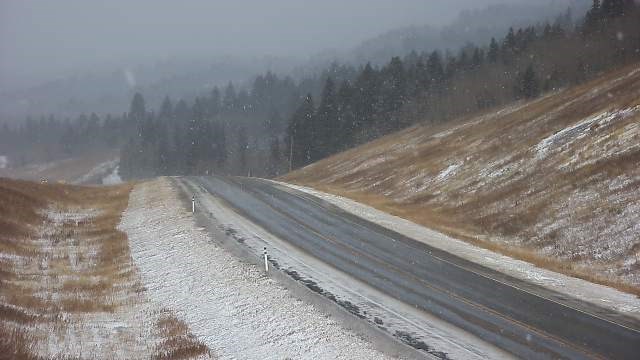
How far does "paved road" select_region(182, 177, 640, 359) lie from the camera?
14.4 m

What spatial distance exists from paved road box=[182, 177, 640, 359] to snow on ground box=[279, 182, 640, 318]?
75 cm

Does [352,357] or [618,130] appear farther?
[618,130]

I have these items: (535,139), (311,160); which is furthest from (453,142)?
(311,160)

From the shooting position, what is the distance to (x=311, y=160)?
105 metres

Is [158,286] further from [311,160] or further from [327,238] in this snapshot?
[311,160]

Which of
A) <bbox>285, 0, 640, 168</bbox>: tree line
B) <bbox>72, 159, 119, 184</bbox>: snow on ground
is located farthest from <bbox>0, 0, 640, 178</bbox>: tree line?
<bbox>72, 159, 119, 184</bbox>: snow on ground

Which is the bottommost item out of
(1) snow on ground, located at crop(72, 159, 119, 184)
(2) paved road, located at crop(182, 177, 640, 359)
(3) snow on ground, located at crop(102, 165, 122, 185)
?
(1) snow on ground, located at crop(72, 159, 119, 184)

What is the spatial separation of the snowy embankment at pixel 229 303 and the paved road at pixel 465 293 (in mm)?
3644

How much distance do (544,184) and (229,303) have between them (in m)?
24.6

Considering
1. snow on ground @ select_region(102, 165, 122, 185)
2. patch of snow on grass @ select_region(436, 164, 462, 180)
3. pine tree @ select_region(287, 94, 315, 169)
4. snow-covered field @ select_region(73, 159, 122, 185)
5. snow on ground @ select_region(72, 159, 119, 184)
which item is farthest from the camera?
snow on ground @ select_region(72, 159, 119, 184)

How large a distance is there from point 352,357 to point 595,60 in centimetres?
8236

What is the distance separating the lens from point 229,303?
18.0 m

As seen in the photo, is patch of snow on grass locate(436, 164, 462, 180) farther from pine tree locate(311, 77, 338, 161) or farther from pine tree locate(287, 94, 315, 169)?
pine tree locate(287, 94, 315, 169)

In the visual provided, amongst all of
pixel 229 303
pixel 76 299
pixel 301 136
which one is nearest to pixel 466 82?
pixel 301 136
